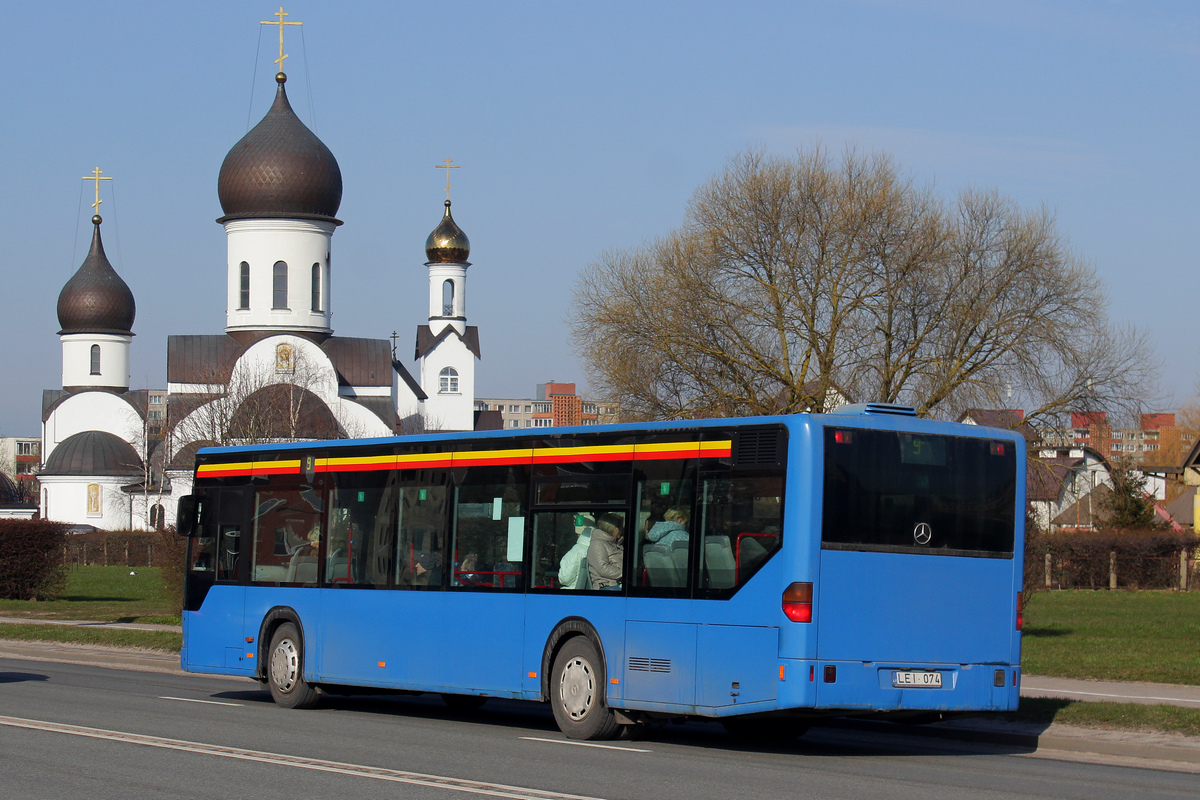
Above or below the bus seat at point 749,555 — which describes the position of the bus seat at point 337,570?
below

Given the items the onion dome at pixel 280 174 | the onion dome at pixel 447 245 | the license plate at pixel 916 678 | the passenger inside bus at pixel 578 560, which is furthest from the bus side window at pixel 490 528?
the onion dome at pixel 447 245

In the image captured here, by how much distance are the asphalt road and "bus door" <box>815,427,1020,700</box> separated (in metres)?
0.83

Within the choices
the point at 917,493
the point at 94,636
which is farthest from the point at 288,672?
the point at 94,636

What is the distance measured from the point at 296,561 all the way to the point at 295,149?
5863 cm

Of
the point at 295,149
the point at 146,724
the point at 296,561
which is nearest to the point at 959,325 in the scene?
the point at 296,561

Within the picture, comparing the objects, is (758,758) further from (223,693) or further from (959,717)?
(223,693)

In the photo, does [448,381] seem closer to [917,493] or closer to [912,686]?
[917,493]

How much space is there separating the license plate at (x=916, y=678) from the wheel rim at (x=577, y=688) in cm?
246

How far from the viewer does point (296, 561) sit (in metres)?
15.3

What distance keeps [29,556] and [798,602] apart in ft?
100

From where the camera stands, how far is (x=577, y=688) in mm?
12195

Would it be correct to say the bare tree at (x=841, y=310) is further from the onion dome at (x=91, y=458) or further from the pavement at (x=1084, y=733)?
the onion dome at (x=91, y=458)

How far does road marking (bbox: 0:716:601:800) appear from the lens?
8828 mm

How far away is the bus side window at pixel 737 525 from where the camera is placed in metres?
10.9
